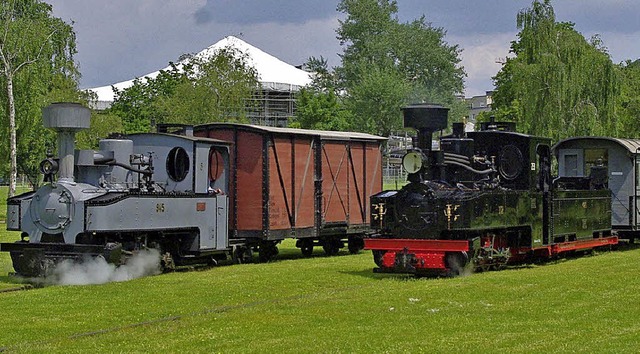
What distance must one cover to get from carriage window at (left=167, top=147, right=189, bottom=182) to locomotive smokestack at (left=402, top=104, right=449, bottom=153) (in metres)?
5.43

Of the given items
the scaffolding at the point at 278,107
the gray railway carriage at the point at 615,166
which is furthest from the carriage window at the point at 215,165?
the scaffolding at the point at 278,107

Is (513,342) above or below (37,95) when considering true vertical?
below

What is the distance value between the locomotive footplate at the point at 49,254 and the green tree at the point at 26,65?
24.4m

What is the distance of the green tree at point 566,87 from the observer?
4800 cm

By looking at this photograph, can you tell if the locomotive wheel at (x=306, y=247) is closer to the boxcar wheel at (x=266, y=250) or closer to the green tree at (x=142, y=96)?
the boxcar wheel at (x=266, y=250)

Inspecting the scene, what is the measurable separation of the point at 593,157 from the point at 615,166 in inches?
26.2

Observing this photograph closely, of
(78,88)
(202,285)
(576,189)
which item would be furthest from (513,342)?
(78,88)

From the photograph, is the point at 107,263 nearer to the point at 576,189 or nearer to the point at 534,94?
the point at 576,189

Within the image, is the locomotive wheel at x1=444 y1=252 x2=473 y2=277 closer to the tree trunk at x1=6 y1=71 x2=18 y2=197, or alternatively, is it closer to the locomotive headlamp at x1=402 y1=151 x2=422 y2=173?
the locomotive headlamp at x1=402 y1=151 x2=422 y2=173

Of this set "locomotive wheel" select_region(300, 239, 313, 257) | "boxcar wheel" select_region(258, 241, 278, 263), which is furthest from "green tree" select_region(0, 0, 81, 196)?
"boxcar wheel" select_region(258, 241, 278, 263)

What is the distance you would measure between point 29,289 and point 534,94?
3544 centimetres

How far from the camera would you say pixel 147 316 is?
1367 cm

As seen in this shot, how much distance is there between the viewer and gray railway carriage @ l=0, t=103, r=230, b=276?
18531 millimetres

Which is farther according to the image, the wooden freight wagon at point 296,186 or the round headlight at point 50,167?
the wooden freight wagon at point 296,186
